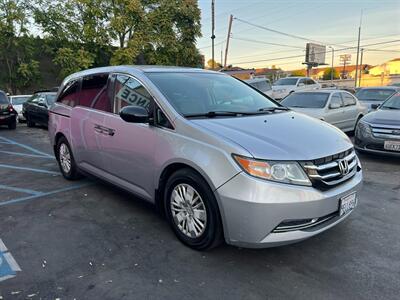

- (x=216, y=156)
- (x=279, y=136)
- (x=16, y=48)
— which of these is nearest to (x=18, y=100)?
(x=16, y=48)

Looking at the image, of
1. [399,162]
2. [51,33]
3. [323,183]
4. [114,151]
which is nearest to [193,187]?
[323,183]

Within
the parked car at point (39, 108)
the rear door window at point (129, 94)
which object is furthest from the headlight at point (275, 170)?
the parked car at point (39, 108)

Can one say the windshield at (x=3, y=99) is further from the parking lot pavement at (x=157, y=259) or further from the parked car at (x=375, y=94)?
the parked car at (x=375, y=94)

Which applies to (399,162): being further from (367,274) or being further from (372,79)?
(372,79)

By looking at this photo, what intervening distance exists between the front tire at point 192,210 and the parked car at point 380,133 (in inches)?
190

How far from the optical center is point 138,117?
3.40 m

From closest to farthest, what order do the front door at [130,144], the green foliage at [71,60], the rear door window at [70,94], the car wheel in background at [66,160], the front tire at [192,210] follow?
the front tire at [192,210] < the front door at [130,144] < the rear door window at [70,94] < the car wheel in background at [66,160] < the green foliage at [71,60]

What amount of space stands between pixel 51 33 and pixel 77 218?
71.9 ft

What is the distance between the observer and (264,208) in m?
2.65

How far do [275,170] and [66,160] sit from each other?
150 inches

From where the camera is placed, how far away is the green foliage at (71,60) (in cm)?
2148

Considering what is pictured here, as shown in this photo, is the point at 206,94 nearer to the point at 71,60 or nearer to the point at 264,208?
the point at 264,208

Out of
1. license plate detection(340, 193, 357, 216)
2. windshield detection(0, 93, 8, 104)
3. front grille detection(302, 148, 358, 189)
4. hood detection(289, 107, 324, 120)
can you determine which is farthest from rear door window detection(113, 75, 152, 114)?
windshield detection(0, 93, 8, 104)

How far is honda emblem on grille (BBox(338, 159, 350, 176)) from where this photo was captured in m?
3.06
